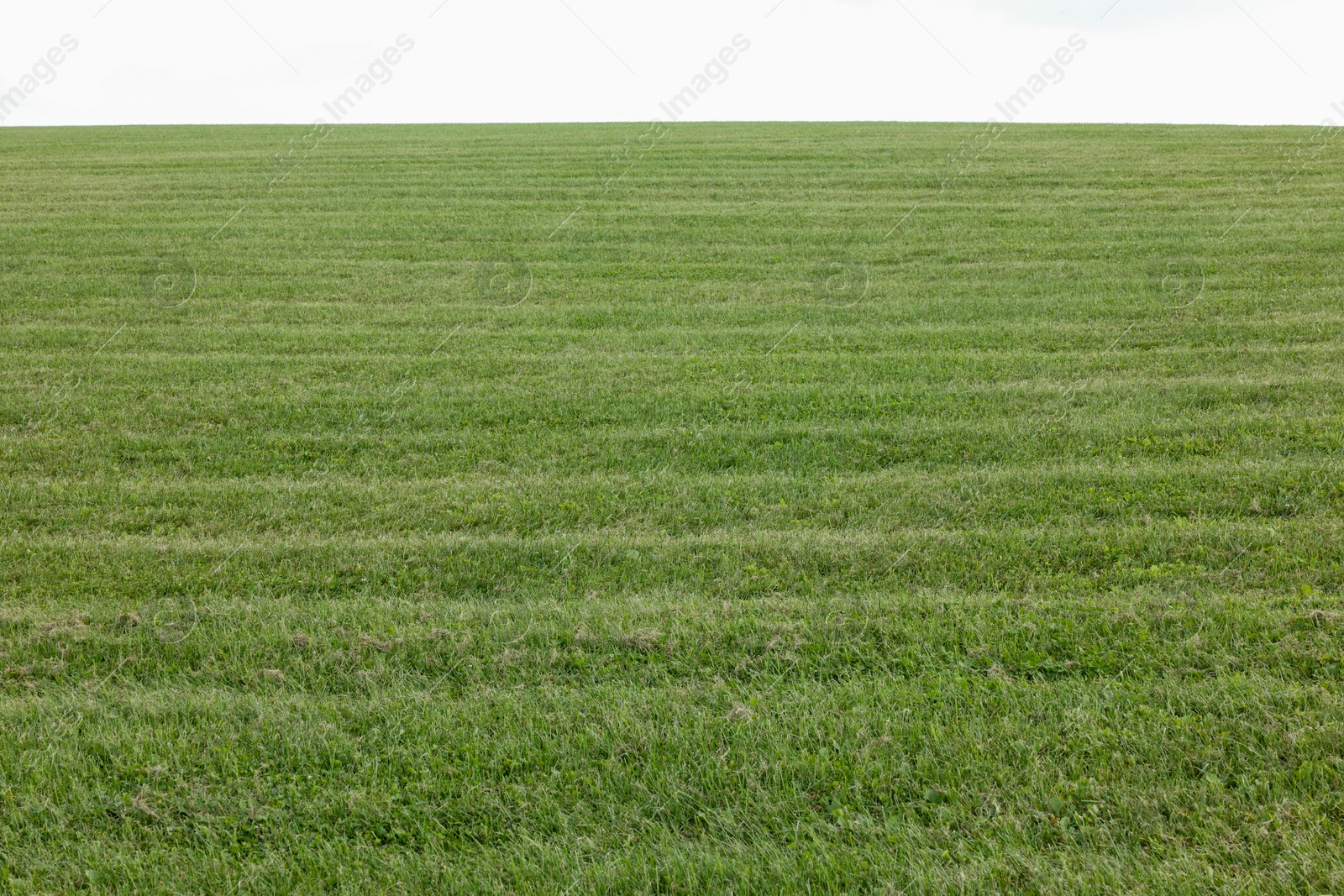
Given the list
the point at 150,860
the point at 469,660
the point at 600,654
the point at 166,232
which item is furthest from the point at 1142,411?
the point at 166,232

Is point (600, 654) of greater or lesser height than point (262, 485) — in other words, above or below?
below

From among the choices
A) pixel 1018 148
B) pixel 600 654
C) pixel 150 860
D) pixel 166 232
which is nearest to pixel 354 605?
pixel 600 654

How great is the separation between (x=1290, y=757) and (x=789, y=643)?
90.8 inches

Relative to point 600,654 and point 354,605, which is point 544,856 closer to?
point 600,654

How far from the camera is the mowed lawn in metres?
3.68

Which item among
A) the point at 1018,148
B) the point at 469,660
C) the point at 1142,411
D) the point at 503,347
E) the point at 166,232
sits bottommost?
the point at 469,660

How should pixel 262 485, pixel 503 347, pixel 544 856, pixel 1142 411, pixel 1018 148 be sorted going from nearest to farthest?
pixel 544 856 < pixel 262 485 < pixel 1142 411 < pixel 503 347 < pixel 1018 148

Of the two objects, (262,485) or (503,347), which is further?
(503,347)

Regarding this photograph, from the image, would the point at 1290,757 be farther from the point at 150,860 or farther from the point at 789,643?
the point at 150,860

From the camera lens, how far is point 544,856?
3.53m

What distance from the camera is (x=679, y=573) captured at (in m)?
5.89

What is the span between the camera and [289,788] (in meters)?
3.94

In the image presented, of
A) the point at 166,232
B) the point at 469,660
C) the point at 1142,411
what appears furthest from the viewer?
the point at 166,232

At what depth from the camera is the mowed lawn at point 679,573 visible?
368cm
